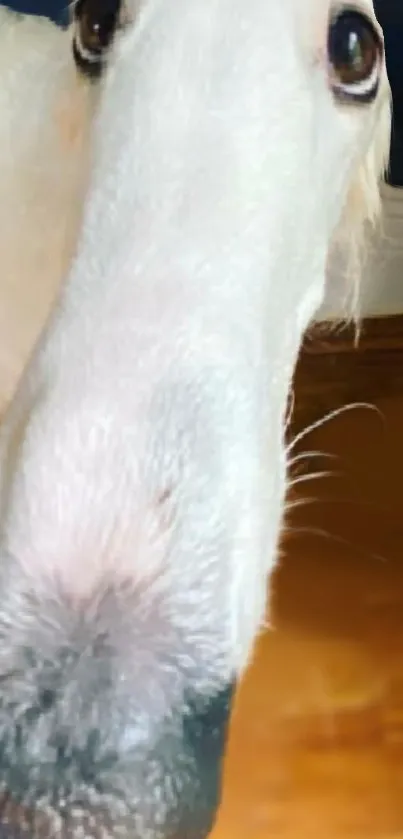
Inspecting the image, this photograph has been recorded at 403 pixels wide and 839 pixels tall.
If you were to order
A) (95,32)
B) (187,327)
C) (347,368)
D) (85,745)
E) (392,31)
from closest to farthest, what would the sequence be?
(85,745)
(187,327)
(95,32)
(392,31)
(347,368)

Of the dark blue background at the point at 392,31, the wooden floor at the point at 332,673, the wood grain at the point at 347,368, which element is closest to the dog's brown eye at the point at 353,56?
the dark blue background at the point at 392,31

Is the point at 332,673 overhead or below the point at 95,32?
below

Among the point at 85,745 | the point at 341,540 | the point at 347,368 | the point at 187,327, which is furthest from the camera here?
the point at 347,368

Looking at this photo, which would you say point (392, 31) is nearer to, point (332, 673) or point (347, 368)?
point (347, 368)

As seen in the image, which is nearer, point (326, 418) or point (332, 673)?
point (326, 418)

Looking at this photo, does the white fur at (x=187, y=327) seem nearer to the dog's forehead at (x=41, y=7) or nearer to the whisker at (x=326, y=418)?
the whisker at (x=326, y=418)

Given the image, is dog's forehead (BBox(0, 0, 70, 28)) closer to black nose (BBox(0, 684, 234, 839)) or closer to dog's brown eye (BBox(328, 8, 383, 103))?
dog's brown eye (BBox(328, 8, 383, 103))

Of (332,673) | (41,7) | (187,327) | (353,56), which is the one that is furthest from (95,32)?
(332,673)
